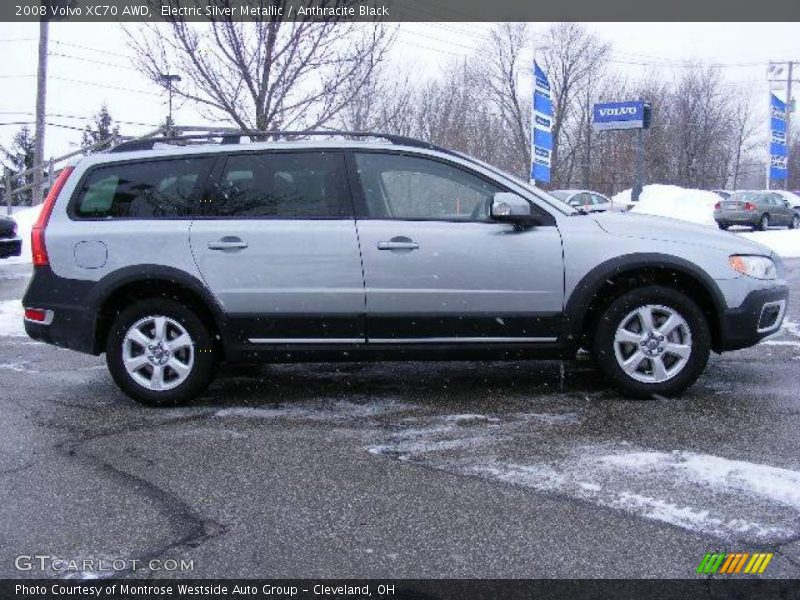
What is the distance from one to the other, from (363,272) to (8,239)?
9393 millimetres

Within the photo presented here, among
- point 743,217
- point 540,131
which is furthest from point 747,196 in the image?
point 540,131

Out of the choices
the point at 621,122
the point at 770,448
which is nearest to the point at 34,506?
the point at 770,448

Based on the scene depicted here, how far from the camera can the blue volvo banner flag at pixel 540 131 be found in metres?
20.6

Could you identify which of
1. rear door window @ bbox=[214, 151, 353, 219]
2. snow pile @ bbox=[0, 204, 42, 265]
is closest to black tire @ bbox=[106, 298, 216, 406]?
rear door window @ bbox=[214, 151, 353, 219]

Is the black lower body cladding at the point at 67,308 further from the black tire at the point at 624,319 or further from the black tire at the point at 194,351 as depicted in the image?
the black tire at the point at 624,319

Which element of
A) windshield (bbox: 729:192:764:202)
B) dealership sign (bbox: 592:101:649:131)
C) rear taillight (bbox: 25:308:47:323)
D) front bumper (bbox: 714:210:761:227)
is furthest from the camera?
windshield (bbox: 729:192:764:202)

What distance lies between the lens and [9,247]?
12.4 metres

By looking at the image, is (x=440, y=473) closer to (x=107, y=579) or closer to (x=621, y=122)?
(x=107, y=579)

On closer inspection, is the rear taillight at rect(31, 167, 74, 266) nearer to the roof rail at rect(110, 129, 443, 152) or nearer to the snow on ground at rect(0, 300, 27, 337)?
the roof rail at rect(110, 129, 443, 152)

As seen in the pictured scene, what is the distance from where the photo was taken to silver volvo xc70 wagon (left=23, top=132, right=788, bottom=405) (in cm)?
504

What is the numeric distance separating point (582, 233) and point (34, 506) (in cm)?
346

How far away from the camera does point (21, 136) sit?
193 feet

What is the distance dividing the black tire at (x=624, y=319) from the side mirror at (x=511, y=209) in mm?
796

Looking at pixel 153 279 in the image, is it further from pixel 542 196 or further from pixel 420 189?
pixel 542 196
